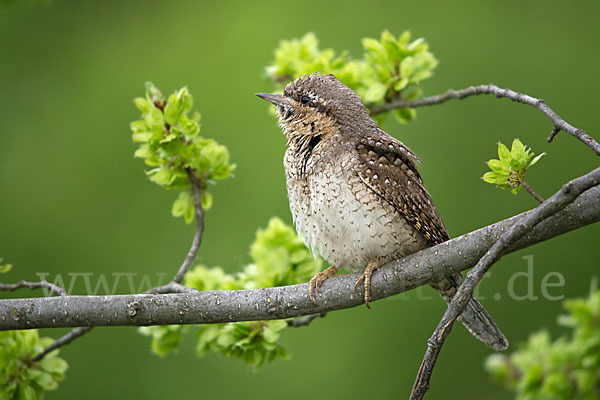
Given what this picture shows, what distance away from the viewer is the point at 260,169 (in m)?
5.45

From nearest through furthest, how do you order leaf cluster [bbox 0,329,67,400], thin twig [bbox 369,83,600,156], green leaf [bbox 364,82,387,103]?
thin twig [bbox 369,83,600,156] → leaf cluster [bbox 0,329,67,400] → green leaf [bbox 364,82,387,103]

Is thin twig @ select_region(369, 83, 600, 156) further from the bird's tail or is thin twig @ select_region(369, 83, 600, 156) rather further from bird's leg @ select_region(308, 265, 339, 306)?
bird's leg @ select_region(308, 265, 339, 306)

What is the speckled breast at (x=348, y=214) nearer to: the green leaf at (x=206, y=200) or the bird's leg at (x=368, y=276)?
the bird's leg at (x=368, y=276)

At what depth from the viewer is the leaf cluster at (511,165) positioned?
2160 mm

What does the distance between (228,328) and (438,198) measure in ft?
8.71

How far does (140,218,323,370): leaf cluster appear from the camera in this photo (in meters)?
2.85

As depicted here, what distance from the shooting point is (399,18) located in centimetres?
620

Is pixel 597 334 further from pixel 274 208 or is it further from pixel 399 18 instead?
pixel 399 18

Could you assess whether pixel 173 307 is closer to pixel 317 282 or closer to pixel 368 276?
pixel 317 282

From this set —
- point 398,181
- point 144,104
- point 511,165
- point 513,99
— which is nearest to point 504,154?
point 511,165

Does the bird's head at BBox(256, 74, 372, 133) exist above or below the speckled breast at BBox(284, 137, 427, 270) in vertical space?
above

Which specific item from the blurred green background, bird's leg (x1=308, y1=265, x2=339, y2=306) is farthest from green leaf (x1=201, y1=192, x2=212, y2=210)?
the blurred green background

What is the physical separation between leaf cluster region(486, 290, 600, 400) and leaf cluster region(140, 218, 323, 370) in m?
1.05

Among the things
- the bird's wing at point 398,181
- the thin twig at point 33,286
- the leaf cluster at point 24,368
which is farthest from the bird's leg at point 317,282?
the leaf cluster at point 24,368
